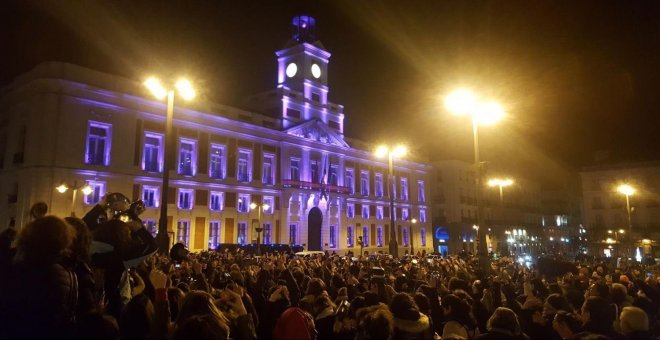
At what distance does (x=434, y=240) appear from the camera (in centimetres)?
6950

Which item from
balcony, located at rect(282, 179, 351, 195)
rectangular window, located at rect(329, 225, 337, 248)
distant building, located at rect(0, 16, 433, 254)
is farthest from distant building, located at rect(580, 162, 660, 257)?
rectangular window, located at rect(329, 225, 337, 248)

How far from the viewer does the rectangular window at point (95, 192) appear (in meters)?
32.8

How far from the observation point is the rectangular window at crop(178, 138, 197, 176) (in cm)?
3906

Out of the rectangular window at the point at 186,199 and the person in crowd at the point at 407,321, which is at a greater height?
the rectangular window at the point at 186,199

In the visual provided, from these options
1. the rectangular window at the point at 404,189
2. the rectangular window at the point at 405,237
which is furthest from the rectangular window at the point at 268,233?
the rectangular window at the point at 404,189

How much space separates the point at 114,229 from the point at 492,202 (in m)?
75.1

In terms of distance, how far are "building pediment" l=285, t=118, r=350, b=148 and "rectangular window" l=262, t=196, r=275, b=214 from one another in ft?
24.5

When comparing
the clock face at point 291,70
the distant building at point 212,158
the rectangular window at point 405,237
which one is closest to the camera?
the distant building at point 212,158

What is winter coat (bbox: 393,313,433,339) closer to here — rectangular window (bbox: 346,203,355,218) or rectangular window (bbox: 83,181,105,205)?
rectangular window (bbox: 83,181,105,205)

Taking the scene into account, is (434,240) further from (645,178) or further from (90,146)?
(90,146)

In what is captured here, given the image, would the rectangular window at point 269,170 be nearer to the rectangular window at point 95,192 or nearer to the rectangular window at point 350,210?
the rectangular window at point 350,210

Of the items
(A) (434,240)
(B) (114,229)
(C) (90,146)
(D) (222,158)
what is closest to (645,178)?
(A) (434,240)

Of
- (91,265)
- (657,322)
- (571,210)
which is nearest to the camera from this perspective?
(91,265)

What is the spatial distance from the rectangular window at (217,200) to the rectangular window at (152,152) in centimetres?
569
